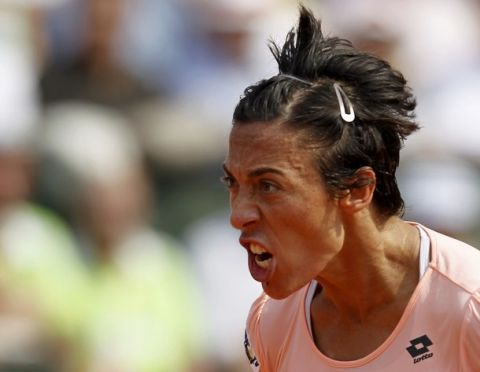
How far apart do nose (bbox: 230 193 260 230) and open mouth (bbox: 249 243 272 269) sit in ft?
0.25

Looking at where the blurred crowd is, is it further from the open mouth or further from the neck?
the open mouth

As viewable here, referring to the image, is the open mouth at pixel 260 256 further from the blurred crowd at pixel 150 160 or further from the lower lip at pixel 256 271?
the blurred crowd at pixel 150 160

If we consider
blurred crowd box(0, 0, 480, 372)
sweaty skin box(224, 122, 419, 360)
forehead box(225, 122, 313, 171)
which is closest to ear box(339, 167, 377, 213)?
sweaty skin box(224, 122, 419, 360)

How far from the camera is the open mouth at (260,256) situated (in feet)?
11.3

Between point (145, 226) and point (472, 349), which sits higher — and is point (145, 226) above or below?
above

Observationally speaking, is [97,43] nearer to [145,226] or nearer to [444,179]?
[145,226]

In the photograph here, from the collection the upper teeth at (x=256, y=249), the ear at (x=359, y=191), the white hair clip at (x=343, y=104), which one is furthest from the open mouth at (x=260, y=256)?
Answer: the white hair clip at (x=343, y=104)

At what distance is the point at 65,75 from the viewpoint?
7.62m

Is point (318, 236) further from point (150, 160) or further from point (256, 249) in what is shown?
point (150, 160)

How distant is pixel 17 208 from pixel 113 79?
1331mm

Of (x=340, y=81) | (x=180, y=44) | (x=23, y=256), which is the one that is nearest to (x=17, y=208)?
(x=23, y=256)

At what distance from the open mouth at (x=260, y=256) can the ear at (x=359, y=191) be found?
274 mm

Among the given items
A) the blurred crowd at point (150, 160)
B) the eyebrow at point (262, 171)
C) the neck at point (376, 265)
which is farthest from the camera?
the blurred crowd at point (150, 160)

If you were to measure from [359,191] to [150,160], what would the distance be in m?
3.97
